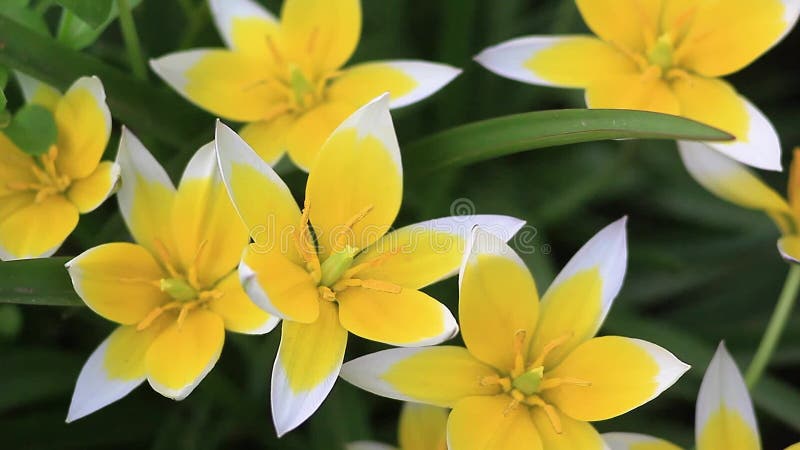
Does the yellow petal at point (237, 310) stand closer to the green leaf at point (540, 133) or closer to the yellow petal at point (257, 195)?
the yellow petal at point (257, 195)

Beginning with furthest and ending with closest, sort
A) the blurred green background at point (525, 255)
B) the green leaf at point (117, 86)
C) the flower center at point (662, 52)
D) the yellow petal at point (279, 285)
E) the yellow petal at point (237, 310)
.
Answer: the blurred green background at point (525, 255), the flower center at point (662, 52), the green leaf at point (117, 86), the yellow petal at point (237, 310), the yellow petal at point (279, 285)

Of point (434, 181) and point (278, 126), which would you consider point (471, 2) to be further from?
point (278, 126)

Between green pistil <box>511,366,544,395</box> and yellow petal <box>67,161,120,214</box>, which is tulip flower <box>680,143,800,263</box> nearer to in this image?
green pistil <box>511,366,544,395</box>

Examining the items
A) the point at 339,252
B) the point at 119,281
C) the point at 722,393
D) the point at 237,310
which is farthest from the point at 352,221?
the point at 722,393

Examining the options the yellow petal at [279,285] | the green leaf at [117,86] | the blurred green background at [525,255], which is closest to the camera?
A: the yellow petal at [279,285]

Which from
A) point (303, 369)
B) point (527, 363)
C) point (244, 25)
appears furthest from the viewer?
point (244, 25)

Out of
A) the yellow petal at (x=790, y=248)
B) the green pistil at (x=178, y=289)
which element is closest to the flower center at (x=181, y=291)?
the green pistil at (x=178, y=289)

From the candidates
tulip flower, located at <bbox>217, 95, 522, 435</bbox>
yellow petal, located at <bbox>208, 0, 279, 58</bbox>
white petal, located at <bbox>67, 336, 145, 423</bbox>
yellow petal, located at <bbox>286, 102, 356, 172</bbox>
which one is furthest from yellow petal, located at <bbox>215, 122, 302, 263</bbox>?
yellow petal, located at <bbox>208, 0, 279, 58</bbox>

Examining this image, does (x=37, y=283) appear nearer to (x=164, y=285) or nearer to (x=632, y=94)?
(x=164, y=285)
